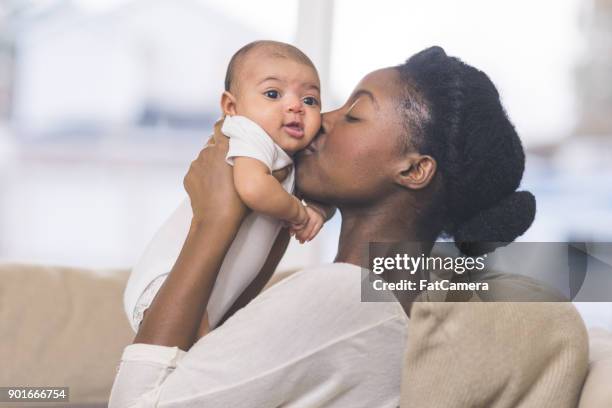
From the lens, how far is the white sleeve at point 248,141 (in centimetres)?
132

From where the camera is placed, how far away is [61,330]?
6.91 ft

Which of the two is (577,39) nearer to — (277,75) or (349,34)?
(349,34)

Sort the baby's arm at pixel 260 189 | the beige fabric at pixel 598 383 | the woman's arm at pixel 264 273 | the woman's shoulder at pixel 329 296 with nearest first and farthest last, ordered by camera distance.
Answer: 1. the beige fabric at pixel 598 383
2. the woman's shoulder at pixel 329 296
3. the baby's arm at pixel 260 189
4. the woman's arm at pixel 264 273

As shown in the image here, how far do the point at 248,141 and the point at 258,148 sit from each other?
3cm

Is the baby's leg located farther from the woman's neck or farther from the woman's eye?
the woman's eye

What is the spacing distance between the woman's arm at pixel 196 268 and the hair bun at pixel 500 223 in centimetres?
41

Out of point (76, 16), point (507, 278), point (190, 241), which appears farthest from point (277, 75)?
point (76, 16)

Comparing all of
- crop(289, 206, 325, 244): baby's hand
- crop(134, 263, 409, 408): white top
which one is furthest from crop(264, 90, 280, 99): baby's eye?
crop(134, 263, 409, 408): white top

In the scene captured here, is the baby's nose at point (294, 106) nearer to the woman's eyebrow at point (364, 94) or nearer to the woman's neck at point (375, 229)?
the woman's eyebrow at point (364, 94)

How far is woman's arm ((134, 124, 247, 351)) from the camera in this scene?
1.24 metres

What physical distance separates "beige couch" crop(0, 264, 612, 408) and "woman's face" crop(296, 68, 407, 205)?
38.3 inches

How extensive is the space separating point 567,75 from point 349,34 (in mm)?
922

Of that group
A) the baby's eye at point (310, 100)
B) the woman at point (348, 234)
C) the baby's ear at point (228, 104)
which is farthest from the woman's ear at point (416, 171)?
the baby's ear at point (228, 104)

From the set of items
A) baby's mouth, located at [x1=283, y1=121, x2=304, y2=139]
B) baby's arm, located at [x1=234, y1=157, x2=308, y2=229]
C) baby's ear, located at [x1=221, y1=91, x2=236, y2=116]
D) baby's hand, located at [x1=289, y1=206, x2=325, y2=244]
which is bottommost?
baby's hand, located at [x1=289, y1=206, x2=325, y2=244]
